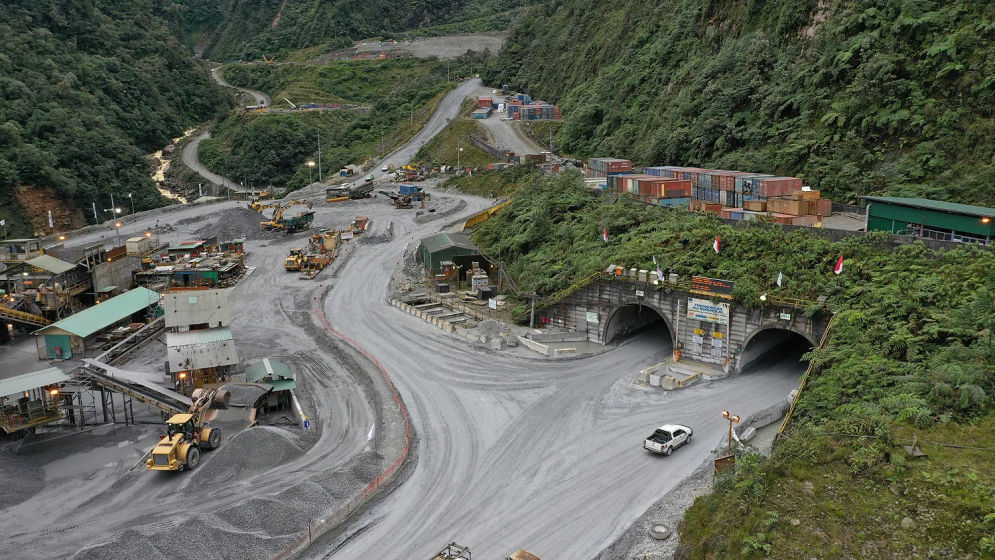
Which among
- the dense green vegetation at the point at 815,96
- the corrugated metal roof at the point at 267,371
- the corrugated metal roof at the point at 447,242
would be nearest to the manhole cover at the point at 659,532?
the corrugated metal roof at the point at 267,371

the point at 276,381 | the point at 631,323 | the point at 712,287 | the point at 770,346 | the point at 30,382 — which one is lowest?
the point at 276,381

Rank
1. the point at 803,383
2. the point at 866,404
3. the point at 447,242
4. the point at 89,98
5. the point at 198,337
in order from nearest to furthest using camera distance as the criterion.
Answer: the point at 866,404
the point at 803,383
the point at 198,337
the point at 447,242
the point at 89,98

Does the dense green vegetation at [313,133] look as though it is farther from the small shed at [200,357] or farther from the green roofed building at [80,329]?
the small shed at [200,357]

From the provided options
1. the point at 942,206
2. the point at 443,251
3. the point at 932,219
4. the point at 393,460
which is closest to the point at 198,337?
the point at 393,460

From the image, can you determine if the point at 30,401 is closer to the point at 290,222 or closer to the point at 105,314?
the point at 105,314

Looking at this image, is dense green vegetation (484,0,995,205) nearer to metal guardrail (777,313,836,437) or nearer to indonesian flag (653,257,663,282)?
metal guardrail (777,313,836,437)

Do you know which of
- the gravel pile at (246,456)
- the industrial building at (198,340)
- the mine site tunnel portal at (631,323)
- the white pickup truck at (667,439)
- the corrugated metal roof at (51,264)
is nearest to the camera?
the gravel pile at (246,456)

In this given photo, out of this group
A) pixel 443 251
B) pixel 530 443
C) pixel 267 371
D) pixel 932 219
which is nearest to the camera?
pixel 530 443
